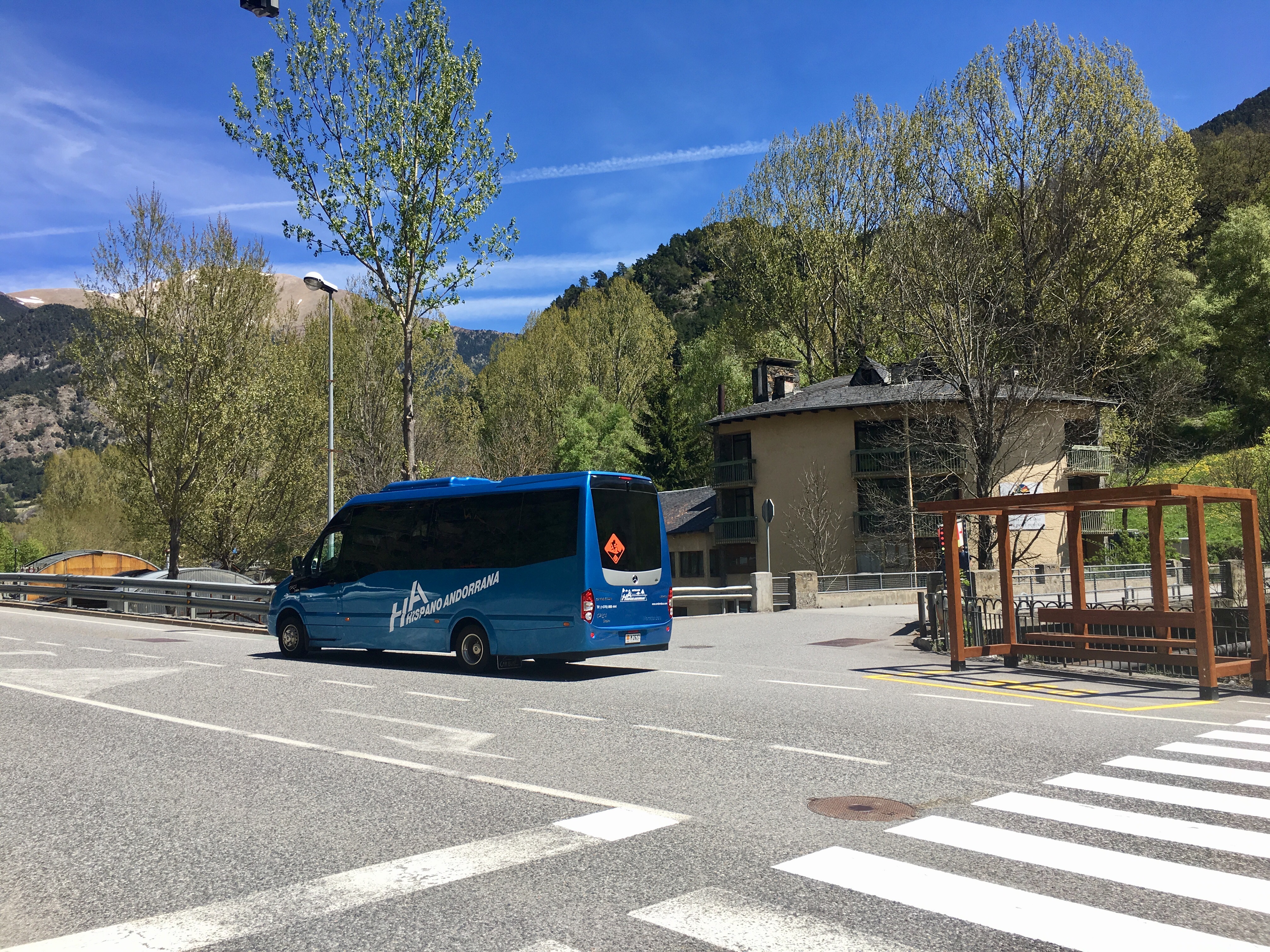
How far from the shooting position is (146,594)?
1009 inches

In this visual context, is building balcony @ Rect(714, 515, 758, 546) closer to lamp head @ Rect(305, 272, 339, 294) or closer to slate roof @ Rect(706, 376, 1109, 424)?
slate roof @ Rect(706, 376, 1109, 424)

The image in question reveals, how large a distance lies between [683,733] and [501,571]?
5.79 meters

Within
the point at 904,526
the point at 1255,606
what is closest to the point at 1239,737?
the point at 1255,606

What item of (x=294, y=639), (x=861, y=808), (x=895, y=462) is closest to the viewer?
(x=861, y=808)

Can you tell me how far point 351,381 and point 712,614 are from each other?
24.8m

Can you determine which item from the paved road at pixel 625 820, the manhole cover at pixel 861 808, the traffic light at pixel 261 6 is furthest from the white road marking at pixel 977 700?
the traffic light at pixel 261 6

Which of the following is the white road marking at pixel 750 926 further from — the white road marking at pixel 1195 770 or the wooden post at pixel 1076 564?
the wooden post at pixel 1076 564

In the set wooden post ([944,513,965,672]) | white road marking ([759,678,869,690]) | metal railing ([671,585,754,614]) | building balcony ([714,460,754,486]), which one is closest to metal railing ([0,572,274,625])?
metal railing ([671,585,754,614])

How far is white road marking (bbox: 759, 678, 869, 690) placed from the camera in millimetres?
12828

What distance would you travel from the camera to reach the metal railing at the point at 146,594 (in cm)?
2277

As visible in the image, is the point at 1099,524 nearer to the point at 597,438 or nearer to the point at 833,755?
the point at 597,438

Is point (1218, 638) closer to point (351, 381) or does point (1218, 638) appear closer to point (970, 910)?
point (970, 910)

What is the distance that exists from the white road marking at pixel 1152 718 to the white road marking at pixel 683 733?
4.46m

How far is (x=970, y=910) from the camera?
14.9 feet
